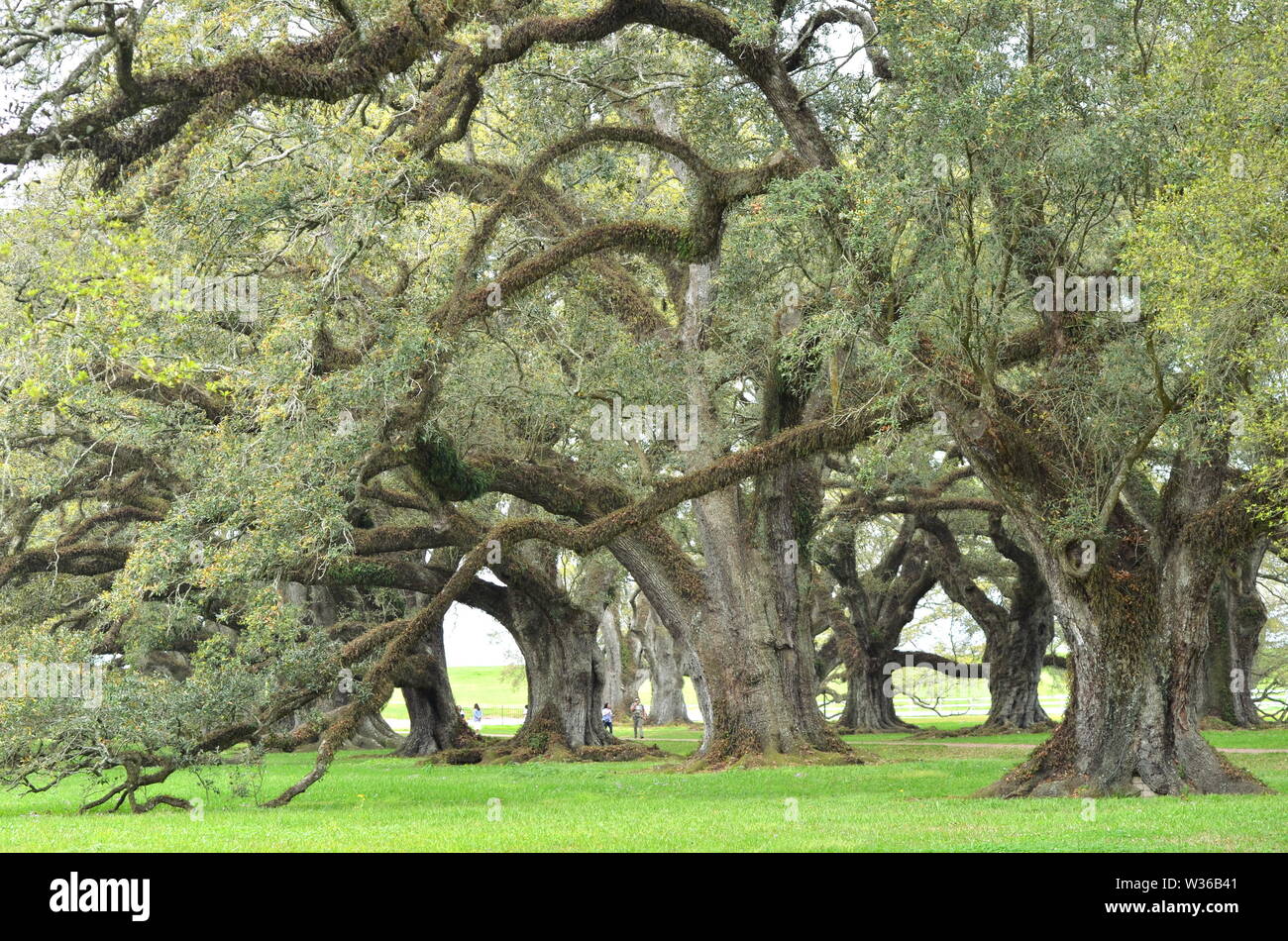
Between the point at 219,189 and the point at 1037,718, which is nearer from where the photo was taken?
the point at 219,189

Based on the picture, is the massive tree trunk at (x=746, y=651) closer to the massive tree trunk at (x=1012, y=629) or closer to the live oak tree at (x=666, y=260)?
the live oak tree at (x=666, y=260)

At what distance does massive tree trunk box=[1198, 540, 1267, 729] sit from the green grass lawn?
38.2 feet

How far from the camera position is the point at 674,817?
14.0 metres

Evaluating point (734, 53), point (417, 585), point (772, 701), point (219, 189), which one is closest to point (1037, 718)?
point (772, 701)

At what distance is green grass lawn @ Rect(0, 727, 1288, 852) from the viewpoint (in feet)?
37.6

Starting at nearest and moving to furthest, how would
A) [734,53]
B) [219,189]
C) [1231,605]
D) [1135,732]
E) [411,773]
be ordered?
[219,189], [1135,732], [734,53], [411,773], [1231,605]

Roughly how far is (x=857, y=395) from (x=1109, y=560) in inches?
189

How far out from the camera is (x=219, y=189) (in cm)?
1400

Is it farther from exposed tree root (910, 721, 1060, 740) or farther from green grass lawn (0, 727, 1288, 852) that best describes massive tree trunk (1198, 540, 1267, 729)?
green grass lawn (0, 727, 1288, 852)

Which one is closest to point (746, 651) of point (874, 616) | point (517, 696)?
point (874, 616)

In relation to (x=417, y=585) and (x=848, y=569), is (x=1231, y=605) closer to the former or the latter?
(x=848, y=569)

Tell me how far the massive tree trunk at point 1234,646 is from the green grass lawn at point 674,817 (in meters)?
11.7

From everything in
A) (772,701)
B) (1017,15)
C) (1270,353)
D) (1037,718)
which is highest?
(1017,15)

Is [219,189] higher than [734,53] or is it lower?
lower
